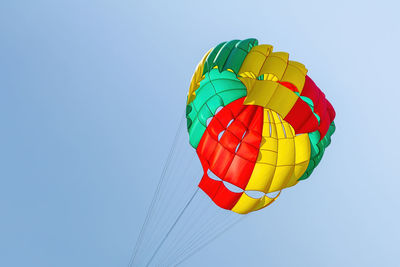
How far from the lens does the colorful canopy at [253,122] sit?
17.1 metres

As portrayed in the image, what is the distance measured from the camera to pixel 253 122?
19.1m

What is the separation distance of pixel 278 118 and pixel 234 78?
221 cm

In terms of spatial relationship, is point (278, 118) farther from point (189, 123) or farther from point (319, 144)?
point (189, 123)

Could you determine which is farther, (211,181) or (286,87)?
(211,181)

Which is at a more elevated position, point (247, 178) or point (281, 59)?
point (281, 59)

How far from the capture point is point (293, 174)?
18562 mm

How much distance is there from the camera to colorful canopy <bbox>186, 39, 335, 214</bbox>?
17.1m

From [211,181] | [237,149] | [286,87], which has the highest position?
[286,87]

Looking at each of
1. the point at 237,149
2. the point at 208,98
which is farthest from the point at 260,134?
the point at 208,98

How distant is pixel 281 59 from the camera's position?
56.8ft

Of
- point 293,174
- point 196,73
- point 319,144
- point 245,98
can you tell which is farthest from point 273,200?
point 196,73

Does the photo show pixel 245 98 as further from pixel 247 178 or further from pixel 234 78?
pixel 247 178

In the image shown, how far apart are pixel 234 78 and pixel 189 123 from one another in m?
2.18

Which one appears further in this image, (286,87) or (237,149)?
(237,149)
